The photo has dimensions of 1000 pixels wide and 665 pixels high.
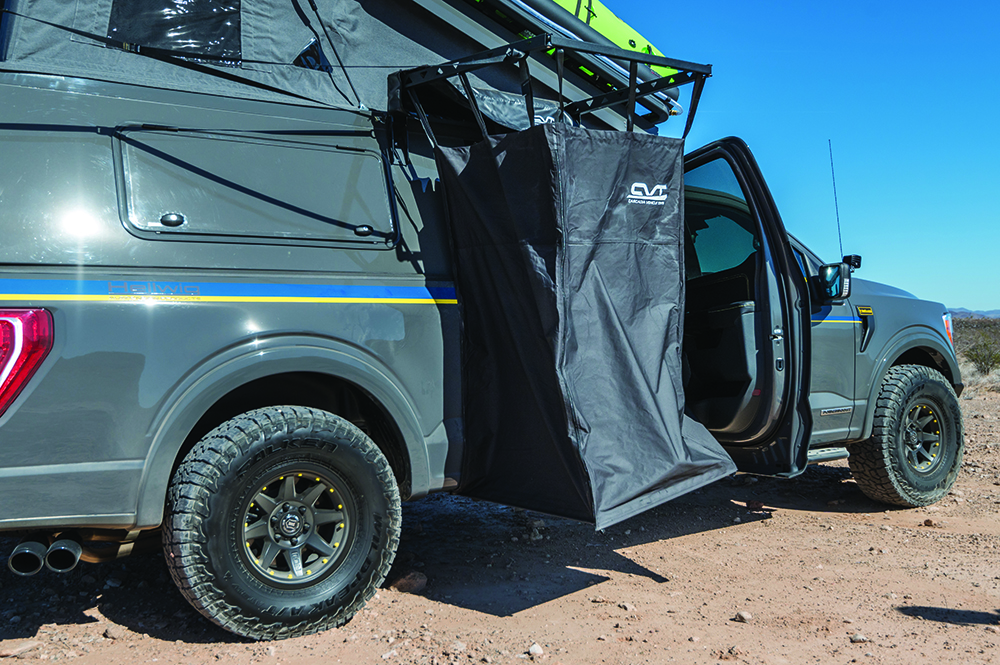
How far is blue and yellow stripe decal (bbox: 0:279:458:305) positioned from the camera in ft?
9.13

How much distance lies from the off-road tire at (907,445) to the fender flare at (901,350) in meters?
0.08

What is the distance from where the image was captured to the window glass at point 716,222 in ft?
15.7

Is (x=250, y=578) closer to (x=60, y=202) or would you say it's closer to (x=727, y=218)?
(x=60, y=202)

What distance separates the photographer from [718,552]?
4.48 m

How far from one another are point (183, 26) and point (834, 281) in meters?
3.90

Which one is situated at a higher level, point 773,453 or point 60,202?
point 60,202

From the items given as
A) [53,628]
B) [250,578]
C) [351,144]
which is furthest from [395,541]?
[351,144]

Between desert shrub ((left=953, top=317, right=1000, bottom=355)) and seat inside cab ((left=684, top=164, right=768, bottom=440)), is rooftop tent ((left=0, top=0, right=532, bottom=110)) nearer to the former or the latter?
seat inside cab ((left=684, top=164, right=768, bottom=440))

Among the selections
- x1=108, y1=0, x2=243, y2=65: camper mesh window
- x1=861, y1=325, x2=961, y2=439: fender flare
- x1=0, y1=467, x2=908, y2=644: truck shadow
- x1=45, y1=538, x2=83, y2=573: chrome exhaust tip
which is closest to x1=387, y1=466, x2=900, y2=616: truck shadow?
x1=0, y1=467, x2=908, y2=644: truck shadow

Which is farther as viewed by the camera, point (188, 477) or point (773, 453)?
point (773, 453)

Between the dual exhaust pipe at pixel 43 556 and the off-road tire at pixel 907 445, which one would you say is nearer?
the dual exhaust pipe at pixel 43 556

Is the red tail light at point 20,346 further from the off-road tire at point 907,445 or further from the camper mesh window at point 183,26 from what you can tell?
the off-road tire at point 907,445

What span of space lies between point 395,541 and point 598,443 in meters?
1.03

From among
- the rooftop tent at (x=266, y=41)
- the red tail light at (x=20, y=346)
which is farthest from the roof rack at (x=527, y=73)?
the red tail light at (x=20, y=346)
